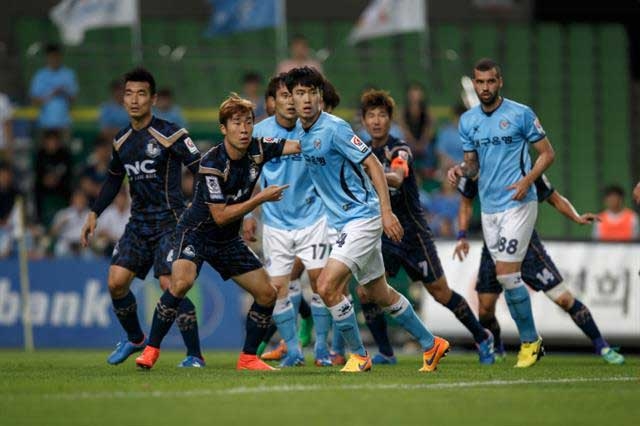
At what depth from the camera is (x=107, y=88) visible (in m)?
22.0

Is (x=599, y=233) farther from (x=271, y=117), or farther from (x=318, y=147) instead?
(x=318, y=147)

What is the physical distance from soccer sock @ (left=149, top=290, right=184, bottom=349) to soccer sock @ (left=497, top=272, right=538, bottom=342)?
295 cm

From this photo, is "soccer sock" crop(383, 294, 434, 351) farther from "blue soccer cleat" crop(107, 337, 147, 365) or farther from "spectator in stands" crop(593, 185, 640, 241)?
"spectator in stands" crop(593, 185, 640, 241)

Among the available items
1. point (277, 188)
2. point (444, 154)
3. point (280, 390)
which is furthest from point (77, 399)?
point (444, 154)

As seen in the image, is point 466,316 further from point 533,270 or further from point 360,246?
point 360,246

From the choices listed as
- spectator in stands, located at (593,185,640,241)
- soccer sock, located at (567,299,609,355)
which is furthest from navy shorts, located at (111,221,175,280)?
spectator in stands, located at (593,185,640,241)

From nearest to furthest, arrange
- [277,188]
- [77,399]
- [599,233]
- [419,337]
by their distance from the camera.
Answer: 1. [77,399]
2. [277,188]
3. [419,337]
4. [599,233]

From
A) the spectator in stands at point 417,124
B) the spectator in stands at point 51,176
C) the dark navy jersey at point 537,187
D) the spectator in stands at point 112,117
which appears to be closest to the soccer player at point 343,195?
the dark navy jersey at point 537,187

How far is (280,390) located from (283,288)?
336 cm

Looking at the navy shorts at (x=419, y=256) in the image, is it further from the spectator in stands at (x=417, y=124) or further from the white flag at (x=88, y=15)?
the white flag at (x=88, y=15)

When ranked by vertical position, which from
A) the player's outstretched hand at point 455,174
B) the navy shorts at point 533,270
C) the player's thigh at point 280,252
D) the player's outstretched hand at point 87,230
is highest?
the player's outstretched hand at point 455,174

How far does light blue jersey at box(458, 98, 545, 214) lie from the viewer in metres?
12.0

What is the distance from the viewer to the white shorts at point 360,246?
34.2 ft

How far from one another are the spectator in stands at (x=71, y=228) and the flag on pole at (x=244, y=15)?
3873 mm
